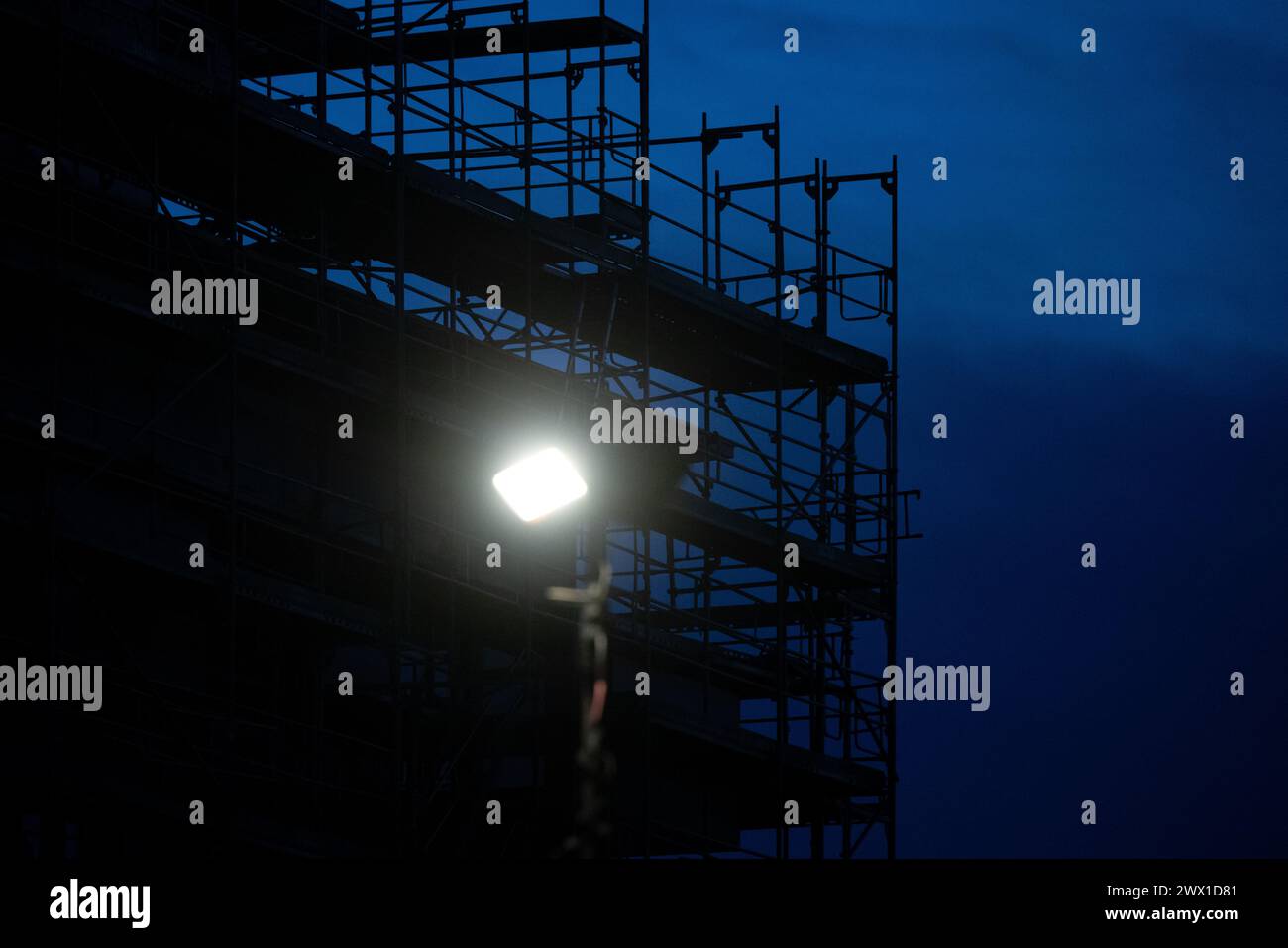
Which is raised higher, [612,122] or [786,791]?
[612,122]

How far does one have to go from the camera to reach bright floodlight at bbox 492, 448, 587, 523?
9945 millimetres

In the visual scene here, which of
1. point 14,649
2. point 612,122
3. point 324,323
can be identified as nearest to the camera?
point 14,649

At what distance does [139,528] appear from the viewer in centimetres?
2209

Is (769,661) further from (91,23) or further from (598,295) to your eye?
(91,23)

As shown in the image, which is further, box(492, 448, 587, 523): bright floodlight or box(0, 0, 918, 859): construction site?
box(0, 0, 918, 859): construction site

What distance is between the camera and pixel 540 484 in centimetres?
1004

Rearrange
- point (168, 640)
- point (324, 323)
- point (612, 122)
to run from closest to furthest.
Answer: point (168, 640) < point (324, 323) < point (612, 122)

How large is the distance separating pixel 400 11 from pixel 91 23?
12.0ft

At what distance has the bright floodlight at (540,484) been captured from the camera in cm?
995

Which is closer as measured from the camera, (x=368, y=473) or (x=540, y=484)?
(x=540, y=484)

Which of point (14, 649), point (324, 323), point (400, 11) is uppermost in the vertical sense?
point (400, 11)

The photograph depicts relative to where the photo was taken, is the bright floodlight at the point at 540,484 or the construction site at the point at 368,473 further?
the construction site at the point at 368,473

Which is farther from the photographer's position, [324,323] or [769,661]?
[769,661]
